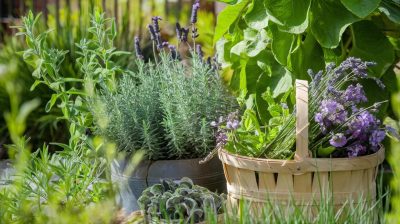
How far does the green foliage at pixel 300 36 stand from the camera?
2953 millimetres

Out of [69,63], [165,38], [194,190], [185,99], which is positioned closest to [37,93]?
[69,63]

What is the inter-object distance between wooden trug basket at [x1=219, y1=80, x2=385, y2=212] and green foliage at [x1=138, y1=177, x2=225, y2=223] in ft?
0.47

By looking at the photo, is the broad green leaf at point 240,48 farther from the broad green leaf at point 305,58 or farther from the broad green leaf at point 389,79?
the broad green leaf at point 389,79

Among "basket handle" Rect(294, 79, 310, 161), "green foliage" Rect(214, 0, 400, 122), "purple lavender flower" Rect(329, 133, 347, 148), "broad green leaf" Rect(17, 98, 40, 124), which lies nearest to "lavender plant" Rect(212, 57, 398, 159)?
"purple lavender flower" Rect(329, 133, 347, 148)

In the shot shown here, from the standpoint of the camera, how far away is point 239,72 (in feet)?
11.7

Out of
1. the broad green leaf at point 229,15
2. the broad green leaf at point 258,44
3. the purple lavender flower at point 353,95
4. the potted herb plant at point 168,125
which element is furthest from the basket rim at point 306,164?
the broad green leaf at point 229,15

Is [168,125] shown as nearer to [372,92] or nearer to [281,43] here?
[281,43]

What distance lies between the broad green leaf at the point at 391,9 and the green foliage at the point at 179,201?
3.46 feet

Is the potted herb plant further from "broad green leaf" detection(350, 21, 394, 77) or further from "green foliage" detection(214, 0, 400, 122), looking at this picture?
"broad green leaf" detection(350, 21, 394, 77)

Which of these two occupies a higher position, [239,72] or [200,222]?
[239,72]

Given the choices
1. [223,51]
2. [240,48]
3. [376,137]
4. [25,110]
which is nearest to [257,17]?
[240,48]

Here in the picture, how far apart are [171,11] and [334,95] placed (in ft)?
13.0

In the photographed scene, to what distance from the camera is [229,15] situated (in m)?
3.38

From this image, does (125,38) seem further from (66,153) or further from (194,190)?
(194,190)
